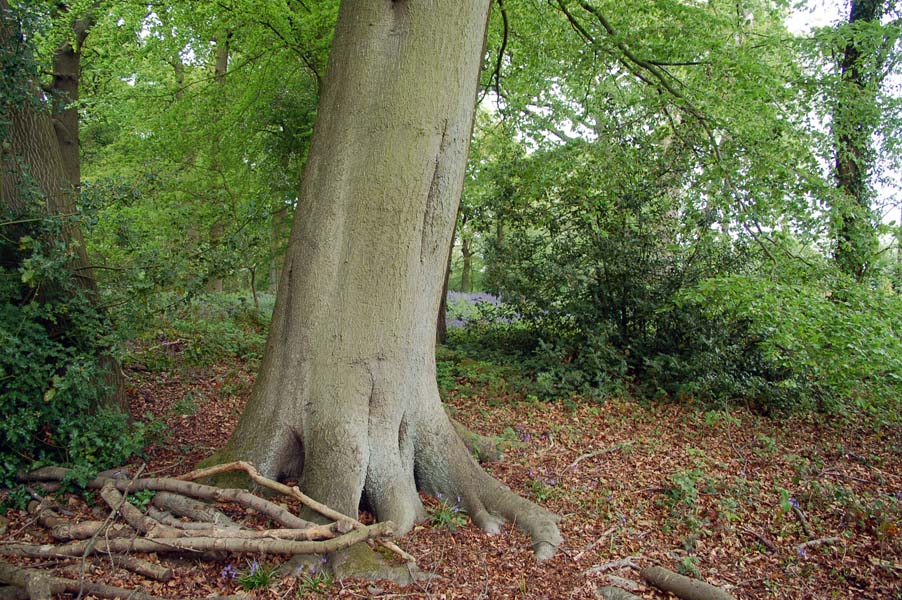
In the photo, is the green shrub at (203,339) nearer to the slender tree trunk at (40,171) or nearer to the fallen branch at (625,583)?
the slender tree trunk at (40,171)

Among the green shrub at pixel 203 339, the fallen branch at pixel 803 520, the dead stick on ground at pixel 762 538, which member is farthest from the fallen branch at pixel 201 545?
the fallen branch at pixel 803 520

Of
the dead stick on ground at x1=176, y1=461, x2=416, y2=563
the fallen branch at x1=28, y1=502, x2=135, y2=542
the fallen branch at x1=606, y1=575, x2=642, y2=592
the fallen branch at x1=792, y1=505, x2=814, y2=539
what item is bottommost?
the fallen branch at x1=28, y1=502, x2=135, y2=542

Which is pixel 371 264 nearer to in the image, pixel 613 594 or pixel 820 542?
pixel 613 594

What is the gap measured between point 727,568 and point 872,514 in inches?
61.8

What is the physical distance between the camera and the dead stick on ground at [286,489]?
3.65m

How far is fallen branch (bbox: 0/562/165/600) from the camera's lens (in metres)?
3.23

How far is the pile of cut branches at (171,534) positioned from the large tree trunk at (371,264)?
0.39m

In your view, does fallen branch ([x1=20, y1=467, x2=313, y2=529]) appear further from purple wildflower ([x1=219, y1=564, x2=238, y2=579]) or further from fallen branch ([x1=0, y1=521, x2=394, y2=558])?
purple wildflower ([x1=219, y1=564, x2=238, y2=579])

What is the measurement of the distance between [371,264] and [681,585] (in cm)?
282

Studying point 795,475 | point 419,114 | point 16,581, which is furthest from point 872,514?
point 16,581

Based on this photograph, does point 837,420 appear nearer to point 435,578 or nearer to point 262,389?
point 435,578

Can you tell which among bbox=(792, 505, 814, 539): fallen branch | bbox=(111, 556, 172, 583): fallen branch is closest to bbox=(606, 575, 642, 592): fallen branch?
bbox=(792, 505, 814, 539): fallen branch

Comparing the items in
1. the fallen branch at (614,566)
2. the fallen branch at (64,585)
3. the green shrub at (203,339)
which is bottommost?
the fallen branch at (64,585)

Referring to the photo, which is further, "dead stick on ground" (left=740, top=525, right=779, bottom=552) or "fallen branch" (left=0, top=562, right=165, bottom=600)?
"dead stick on ground" (left=740, top=525, right=779, bottom=552)
